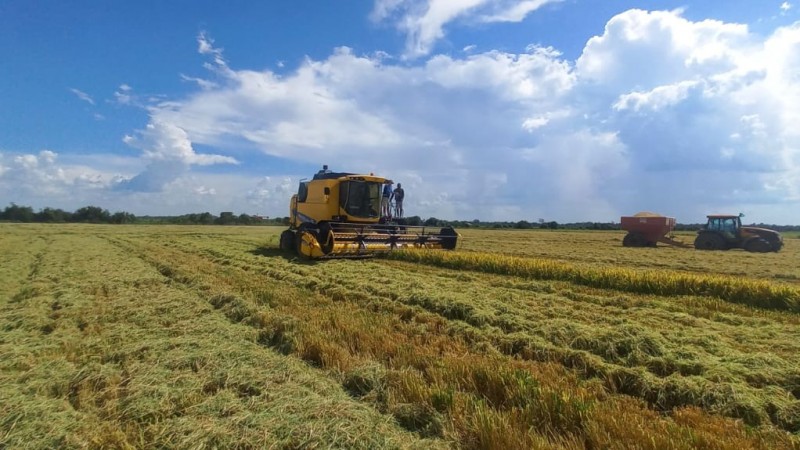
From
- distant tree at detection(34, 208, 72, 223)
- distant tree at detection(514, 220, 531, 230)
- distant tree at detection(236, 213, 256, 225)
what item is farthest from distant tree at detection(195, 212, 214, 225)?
distant tree at detection(514, 220, 531, 230)

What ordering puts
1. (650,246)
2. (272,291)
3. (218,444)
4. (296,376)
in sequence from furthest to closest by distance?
1. (650,246)
2. (272,291)
3. (296,376)
4. (218,444)

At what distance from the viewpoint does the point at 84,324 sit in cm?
607

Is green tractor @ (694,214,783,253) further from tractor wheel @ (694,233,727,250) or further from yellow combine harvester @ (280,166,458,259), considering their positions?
yellow combine harvester @ (280,166,458,259)

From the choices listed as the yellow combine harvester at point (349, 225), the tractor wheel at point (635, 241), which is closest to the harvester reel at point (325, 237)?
the yellow combine harvester at point (349, 225)

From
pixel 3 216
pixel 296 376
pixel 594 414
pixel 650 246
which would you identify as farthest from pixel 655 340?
pixel 3 216

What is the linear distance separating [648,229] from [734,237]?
161 inches

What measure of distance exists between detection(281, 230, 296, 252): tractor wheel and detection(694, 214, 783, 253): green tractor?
858 inches

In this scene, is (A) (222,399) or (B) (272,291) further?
(B) (272,291)

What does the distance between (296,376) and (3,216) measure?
9471 cm

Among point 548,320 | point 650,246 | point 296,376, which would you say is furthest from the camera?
point 650,246

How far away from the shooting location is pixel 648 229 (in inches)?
973

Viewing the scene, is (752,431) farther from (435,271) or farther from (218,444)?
(435,271)

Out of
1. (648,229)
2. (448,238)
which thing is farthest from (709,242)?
(448,238)

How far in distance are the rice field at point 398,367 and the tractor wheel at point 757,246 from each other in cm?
1778
